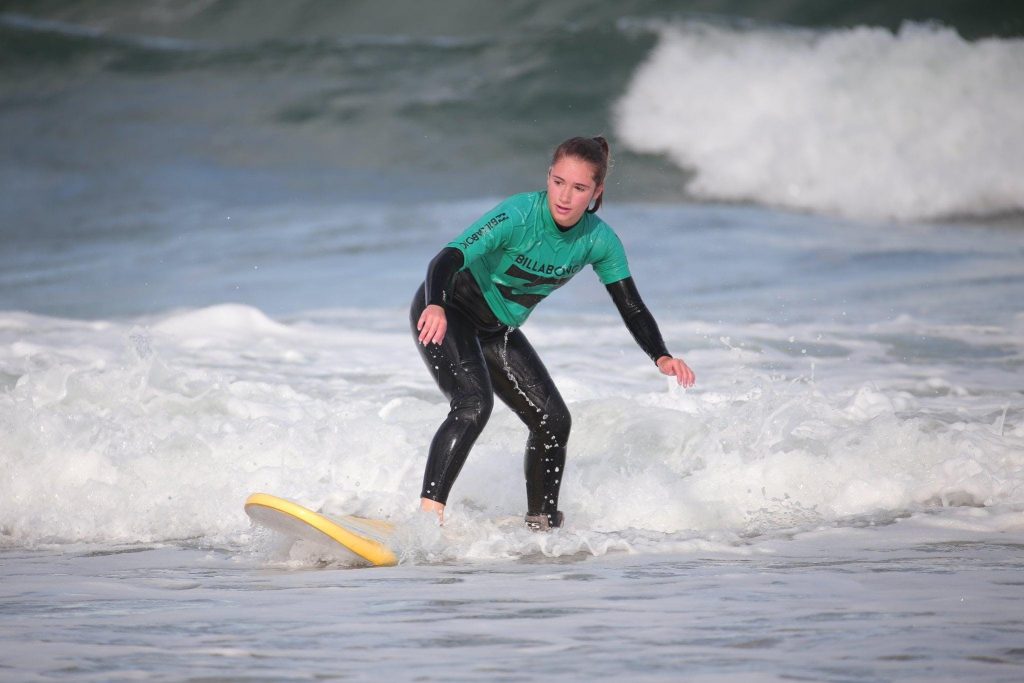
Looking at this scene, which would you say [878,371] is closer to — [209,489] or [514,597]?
[209,489]

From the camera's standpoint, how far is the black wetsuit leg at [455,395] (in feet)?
14.6

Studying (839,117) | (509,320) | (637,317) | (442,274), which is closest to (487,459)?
(509,320)

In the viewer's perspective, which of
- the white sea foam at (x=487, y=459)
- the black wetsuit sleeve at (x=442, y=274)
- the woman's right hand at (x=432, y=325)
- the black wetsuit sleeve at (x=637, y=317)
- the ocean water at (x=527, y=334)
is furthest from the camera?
the white sea foam at (x=487, y=459)

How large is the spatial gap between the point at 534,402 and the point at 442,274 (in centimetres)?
71

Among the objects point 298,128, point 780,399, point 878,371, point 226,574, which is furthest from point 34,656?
point 298,128

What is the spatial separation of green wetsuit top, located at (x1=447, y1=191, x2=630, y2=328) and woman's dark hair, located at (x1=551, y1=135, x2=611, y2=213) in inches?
8.6

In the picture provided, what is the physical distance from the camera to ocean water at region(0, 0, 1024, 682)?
340cm

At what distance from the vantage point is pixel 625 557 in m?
4.39

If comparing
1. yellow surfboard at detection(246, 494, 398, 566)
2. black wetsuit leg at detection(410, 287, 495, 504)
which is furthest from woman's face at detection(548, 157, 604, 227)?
yellow surfboard at detection(246, 494, 398, 566)

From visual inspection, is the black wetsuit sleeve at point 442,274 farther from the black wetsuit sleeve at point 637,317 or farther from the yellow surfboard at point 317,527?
the yellow surfboard at point 317,527

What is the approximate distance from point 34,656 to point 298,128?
16.7 metres

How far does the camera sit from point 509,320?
4.74 meters

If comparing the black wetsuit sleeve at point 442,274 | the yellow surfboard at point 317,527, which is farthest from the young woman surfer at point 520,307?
the yellow surfboard at point 317,527

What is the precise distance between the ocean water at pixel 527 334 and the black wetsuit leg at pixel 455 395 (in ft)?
0.64
